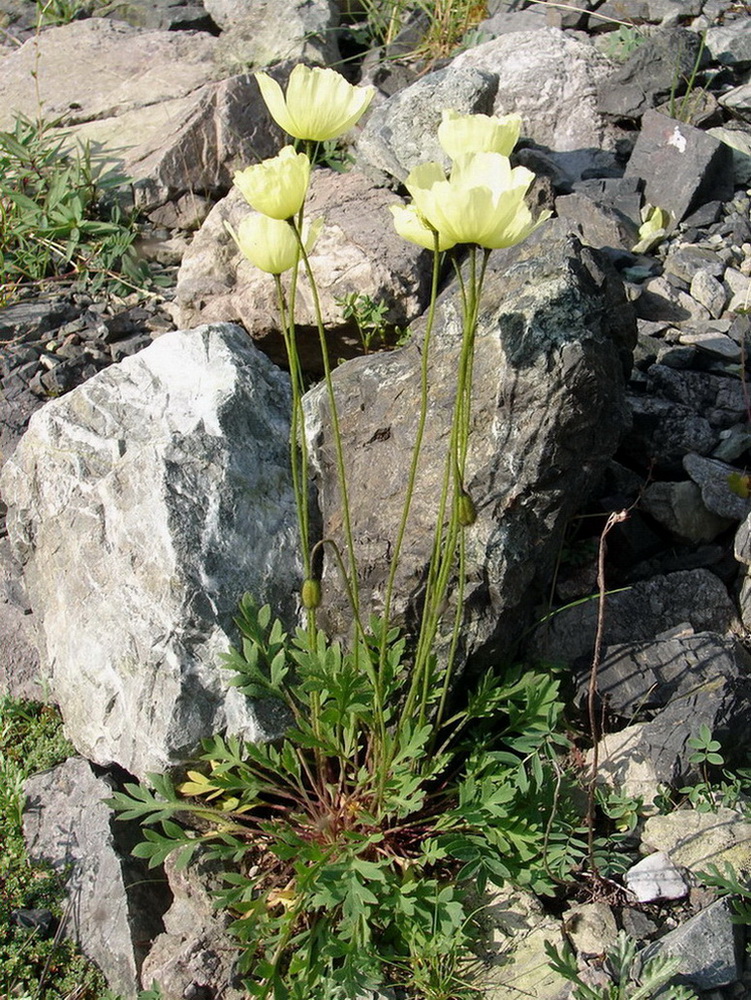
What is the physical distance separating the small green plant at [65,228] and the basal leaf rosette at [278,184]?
2818 mm

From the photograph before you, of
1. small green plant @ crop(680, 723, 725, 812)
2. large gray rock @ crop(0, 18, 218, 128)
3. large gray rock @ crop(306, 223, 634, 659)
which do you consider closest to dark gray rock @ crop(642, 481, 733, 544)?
large gray rock @ crop(306, 223, 634, 659)

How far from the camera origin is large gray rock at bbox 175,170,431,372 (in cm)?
430

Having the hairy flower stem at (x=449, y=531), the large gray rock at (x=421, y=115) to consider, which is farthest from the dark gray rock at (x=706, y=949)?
the large gray rock at (x=421, y=115)

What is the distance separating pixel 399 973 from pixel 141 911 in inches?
31.4

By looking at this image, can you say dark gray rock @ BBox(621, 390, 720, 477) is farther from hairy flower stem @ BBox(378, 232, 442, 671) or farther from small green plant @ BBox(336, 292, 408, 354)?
hairy flower stem @ BBox(378, 232, 442, 671)

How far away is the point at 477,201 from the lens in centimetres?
207

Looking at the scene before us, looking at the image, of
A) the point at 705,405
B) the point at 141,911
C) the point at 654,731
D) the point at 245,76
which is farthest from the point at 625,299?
the point at 245,76

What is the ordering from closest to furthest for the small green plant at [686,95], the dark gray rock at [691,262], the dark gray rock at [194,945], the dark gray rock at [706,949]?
the dark gray rock at [706,949], the dark gray rock at [194,945], the dark gray rock at [691,262], the small green plant at [686,95]

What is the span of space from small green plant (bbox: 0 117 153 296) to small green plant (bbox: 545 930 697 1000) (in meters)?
3.56

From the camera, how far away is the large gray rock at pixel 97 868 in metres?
2.99

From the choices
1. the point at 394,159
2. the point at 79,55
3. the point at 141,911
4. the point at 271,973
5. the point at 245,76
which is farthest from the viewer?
the point at 79,55

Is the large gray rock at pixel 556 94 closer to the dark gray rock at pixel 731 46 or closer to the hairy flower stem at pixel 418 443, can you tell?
the dark gray rock at pixel 731 46

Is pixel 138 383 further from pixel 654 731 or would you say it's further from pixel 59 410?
pixel 654 731

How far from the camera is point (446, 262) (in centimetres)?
435
